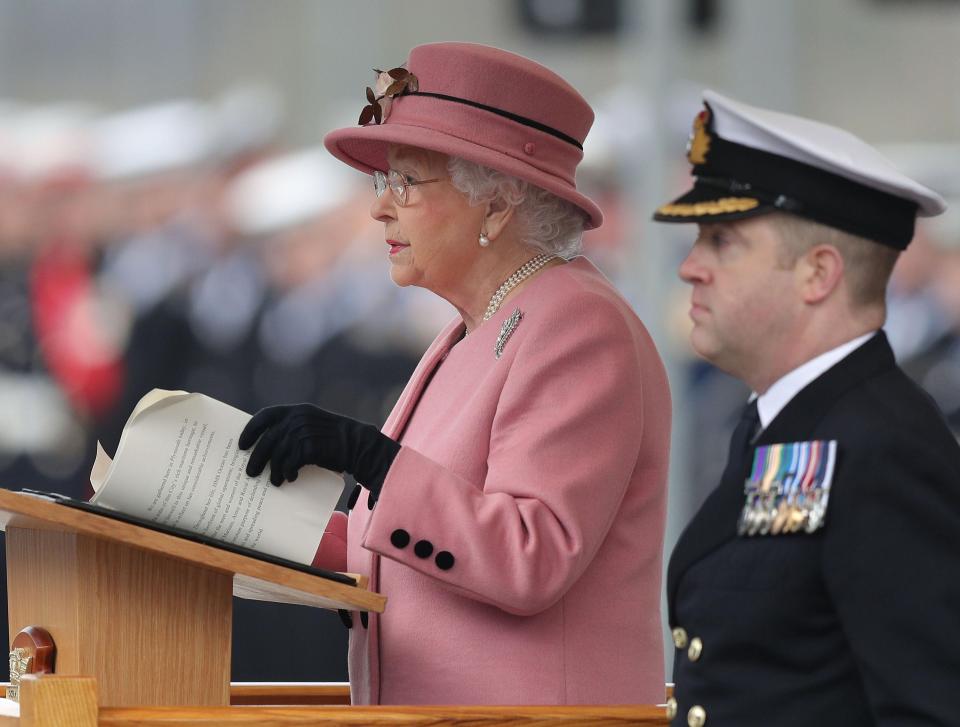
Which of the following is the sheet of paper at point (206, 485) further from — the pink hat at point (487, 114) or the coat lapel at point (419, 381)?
the pink hat at point (487, 114)

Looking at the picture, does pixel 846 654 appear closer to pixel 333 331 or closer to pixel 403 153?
pixel 403 153

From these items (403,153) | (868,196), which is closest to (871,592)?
(868,196)

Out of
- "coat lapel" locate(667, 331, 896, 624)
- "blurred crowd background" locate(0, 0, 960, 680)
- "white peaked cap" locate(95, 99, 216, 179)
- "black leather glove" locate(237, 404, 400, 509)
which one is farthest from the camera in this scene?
"white peaked cap" locate(95, 99, 216, 179)

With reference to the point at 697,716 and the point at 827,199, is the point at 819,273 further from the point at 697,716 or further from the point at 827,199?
the point at 697,716

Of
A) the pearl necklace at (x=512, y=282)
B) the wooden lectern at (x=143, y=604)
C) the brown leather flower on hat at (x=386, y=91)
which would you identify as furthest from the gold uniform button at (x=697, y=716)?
the brown leather flower on hat at (x=386, y=91)

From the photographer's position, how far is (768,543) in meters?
1.55

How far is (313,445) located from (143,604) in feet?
0.86

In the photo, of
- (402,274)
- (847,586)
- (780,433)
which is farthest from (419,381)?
(847,586)

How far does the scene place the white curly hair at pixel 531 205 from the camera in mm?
2213

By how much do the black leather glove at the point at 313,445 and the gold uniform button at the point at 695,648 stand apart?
462 millimetres

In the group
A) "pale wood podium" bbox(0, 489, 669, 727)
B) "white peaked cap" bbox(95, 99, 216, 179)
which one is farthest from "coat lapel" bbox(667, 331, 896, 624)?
"white peaked cap" bbox(95, 99, 216, 179)

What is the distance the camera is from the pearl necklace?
2.23 meters

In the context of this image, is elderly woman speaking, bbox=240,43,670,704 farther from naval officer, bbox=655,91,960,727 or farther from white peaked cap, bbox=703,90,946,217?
white peaked cap, bbox=703,90,946,217

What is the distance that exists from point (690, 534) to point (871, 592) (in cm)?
27
